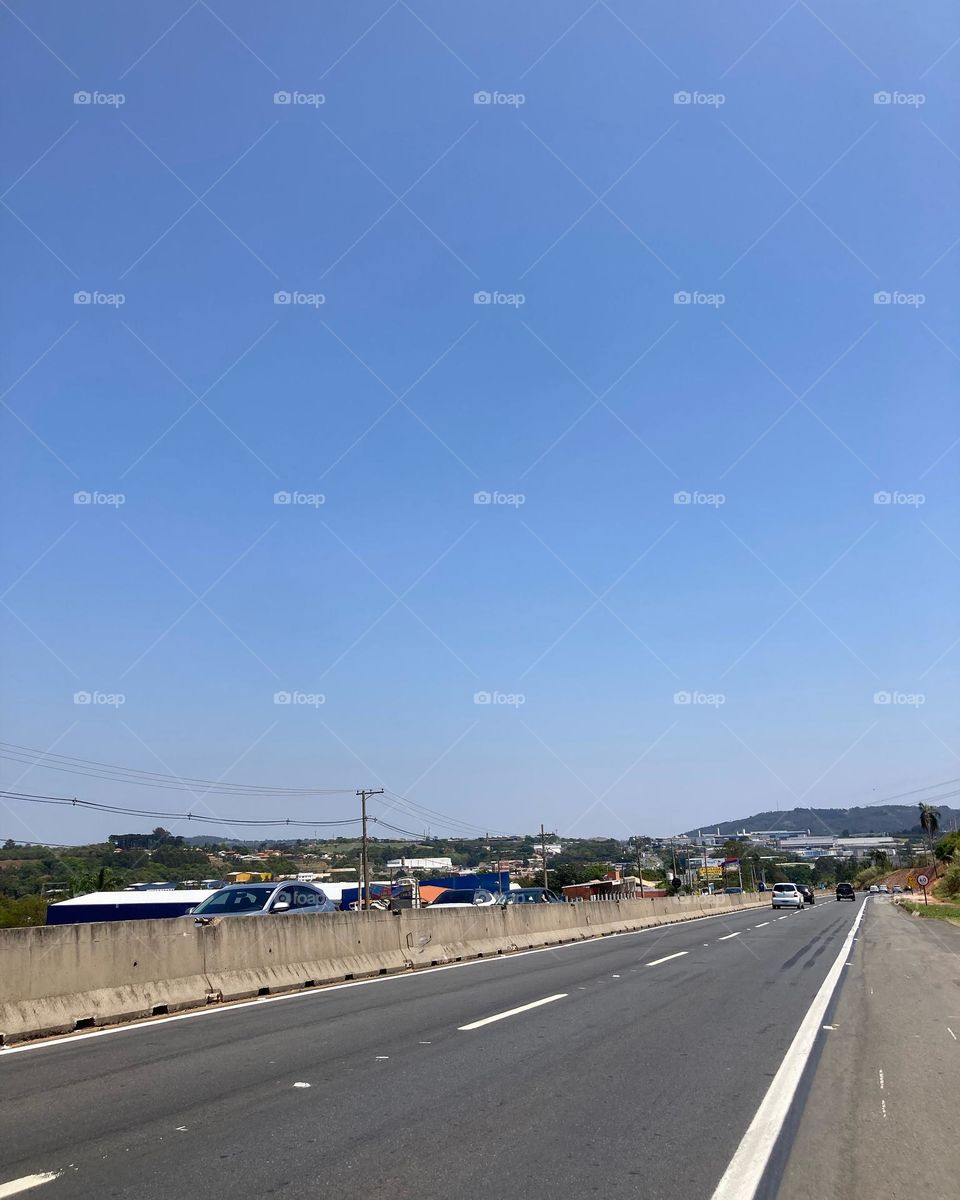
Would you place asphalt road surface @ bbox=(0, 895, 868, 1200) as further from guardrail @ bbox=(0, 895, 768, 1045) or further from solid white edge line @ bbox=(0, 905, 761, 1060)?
guardrail @ bbox=(0, 895, 768, 1045)

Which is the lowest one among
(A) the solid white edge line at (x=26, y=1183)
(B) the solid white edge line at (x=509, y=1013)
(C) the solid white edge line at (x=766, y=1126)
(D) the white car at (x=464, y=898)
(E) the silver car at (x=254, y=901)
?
(D) the white car at (x=464, y=898)

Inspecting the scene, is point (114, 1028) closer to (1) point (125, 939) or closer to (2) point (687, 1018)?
(1) point (125, 939)

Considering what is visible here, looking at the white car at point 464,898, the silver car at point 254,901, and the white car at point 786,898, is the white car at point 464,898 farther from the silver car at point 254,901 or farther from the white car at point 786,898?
the white car at point 786,898

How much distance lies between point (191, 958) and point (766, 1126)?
853 cm

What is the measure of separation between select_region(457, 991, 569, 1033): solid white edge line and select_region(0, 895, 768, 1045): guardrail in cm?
386

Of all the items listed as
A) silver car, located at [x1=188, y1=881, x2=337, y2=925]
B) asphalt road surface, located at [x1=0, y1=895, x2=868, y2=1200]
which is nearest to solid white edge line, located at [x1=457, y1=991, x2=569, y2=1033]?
asphalt road surface, located at [x1=0, y1=895, x2=868, y2=1200]

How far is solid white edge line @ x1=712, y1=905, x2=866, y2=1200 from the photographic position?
546 centimetres

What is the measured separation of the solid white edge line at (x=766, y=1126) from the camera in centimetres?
546

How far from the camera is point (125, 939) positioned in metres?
11.8

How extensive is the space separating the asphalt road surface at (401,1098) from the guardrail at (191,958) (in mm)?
579

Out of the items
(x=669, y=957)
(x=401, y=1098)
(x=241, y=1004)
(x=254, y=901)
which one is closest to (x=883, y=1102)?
(x=401, y=1098)

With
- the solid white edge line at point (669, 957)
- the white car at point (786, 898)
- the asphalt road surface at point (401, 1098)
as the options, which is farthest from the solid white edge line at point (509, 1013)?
the white car at point (786, 898)

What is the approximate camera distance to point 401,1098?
292 inches

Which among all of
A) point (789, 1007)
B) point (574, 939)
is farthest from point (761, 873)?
point (789, 1007)
